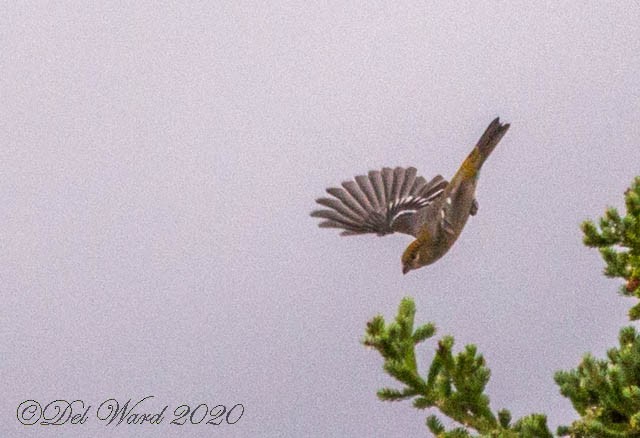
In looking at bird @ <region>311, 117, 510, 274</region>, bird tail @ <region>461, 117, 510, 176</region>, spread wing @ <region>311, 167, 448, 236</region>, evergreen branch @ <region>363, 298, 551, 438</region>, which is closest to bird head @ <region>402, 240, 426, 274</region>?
bird @ <region>311, 117, 510, 274</region>

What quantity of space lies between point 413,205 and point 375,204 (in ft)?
2.44

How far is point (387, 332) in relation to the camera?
5.55 m

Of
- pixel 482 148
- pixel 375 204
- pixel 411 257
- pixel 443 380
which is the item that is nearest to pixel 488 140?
pixel 482 148

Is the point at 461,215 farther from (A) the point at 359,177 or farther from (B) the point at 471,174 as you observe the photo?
(A) the point at 359,177

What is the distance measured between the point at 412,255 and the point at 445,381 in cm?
354

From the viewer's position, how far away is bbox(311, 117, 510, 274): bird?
28.4 feet

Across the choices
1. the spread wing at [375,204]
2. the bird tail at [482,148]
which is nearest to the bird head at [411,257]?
the spread wing at [375,204]

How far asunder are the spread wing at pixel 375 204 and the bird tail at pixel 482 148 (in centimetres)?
159

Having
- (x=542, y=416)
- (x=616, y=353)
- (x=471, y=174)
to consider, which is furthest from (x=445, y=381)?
(x=471, y=174)

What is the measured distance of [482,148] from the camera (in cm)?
863

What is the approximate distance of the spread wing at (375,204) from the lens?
1016 cm

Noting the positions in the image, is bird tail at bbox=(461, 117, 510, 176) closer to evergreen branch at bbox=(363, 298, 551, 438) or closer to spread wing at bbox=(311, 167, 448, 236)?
spread wing at bbox=(311, 167, 448, 236)

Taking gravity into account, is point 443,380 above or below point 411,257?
below

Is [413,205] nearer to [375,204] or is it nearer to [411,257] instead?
[375,204]
